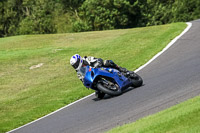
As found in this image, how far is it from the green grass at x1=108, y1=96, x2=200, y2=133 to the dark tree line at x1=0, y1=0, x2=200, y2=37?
50.5 metres

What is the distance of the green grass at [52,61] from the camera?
14.9 meters

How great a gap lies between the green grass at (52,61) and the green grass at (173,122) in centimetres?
585

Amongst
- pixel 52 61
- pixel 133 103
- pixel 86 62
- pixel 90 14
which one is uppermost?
pixel 86 62

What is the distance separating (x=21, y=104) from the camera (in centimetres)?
1595

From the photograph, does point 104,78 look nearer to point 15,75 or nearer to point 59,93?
point 59,93

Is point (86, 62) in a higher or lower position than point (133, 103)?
higher

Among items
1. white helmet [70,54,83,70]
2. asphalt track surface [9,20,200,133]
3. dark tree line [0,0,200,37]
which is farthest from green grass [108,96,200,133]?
dark tree line [0,0,200,37]

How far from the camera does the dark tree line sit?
59250mm

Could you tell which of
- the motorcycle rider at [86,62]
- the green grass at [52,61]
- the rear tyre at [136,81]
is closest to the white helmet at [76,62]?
the motorcycle rider at [86,62]

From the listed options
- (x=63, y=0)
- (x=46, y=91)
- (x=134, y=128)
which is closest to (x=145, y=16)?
(x=63, y=0)

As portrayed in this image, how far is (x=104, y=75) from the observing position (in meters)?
12.1

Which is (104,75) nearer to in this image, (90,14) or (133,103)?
(133,103)

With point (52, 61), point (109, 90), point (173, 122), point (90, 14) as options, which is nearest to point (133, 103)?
point (109, 90)

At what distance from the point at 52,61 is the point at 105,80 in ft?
37.9
